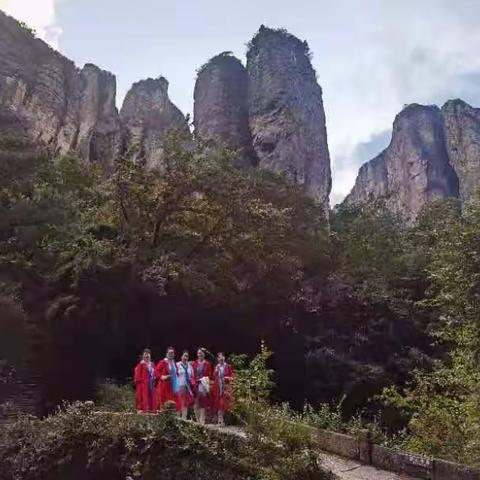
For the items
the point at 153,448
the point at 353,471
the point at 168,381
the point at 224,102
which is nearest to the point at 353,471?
the point at 353,471

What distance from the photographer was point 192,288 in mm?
18672

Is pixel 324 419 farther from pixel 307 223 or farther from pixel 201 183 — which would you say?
pixel 307 223

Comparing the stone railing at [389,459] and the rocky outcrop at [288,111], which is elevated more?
the rocky outcrop at [288,111]

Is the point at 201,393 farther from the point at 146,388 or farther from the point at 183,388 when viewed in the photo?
the point at 146,388

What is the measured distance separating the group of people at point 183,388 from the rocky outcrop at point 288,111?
101 feet

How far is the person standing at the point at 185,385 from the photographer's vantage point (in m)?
12.0

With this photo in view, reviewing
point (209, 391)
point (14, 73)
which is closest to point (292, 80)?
point (14, 73)

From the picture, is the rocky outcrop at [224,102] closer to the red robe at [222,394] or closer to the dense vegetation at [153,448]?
the red robe at [222,394]

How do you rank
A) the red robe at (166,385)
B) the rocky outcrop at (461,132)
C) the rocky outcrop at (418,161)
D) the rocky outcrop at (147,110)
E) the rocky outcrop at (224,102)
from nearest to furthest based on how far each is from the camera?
the red robe at (166,385) < the rocky outcrop at (224,102) < the rocky outcrop at (147,110) < the rocky outcrop at (461,132) < the rocky outcrop at (418,161)

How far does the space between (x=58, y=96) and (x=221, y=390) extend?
37634mm

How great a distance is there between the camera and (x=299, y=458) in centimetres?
792

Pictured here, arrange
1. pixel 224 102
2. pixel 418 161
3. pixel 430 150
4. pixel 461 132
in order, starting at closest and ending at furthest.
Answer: pixel 224 102
pixel 461 132
pixel 418 161
pixel 430 150

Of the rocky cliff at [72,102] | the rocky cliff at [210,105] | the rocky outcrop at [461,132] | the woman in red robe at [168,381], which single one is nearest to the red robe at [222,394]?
the woman in red robe at [168,381]

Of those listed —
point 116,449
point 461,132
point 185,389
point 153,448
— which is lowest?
point 116,449
